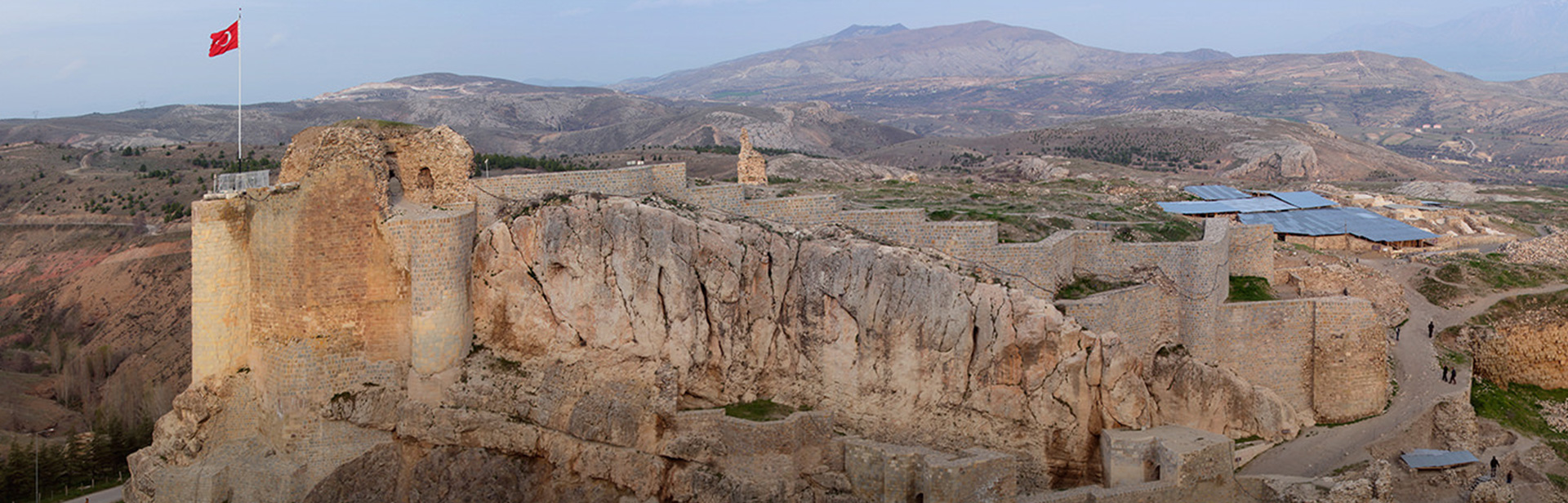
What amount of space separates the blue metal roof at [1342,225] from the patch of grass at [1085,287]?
2105 cm

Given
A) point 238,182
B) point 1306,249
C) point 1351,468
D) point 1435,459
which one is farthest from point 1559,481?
point 238,182

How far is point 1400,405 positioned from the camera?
93.5ft

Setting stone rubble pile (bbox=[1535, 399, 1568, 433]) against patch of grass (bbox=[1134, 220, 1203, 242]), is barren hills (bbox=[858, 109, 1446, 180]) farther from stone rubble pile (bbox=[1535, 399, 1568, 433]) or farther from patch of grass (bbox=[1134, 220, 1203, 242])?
stone rubble pile (bbox=[1535, 399, 1568, 433])

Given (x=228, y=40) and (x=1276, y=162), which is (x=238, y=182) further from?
(x=1276, y=162)

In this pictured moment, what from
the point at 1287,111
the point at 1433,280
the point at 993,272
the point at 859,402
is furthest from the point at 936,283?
the point at 1287,111

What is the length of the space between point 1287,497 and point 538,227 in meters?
17.4

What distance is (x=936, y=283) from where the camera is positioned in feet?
78.2

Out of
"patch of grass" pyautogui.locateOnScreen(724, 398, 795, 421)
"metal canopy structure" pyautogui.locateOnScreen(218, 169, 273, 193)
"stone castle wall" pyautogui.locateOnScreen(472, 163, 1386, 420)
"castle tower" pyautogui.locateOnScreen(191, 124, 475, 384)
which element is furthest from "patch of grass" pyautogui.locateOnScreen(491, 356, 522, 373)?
"metal canopy structure" pyautogui.locateOnScreen(218, 169, 273, 193)

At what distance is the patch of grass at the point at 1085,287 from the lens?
82.5 feet

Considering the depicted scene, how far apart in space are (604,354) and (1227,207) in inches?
1341

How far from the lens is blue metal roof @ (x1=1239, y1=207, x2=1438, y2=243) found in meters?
44.8

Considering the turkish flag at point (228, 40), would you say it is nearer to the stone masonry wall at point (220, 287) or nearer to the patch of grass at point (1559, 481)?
the stone masonry wall at point (220, 287)

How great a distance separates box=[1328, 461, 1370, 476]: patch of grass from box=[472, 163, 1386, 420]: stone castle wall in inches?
90.1

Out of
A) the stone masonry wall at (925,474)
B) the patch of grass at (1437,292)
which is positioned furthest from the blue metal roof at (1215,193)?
the stone masonry wall at (925,474)
